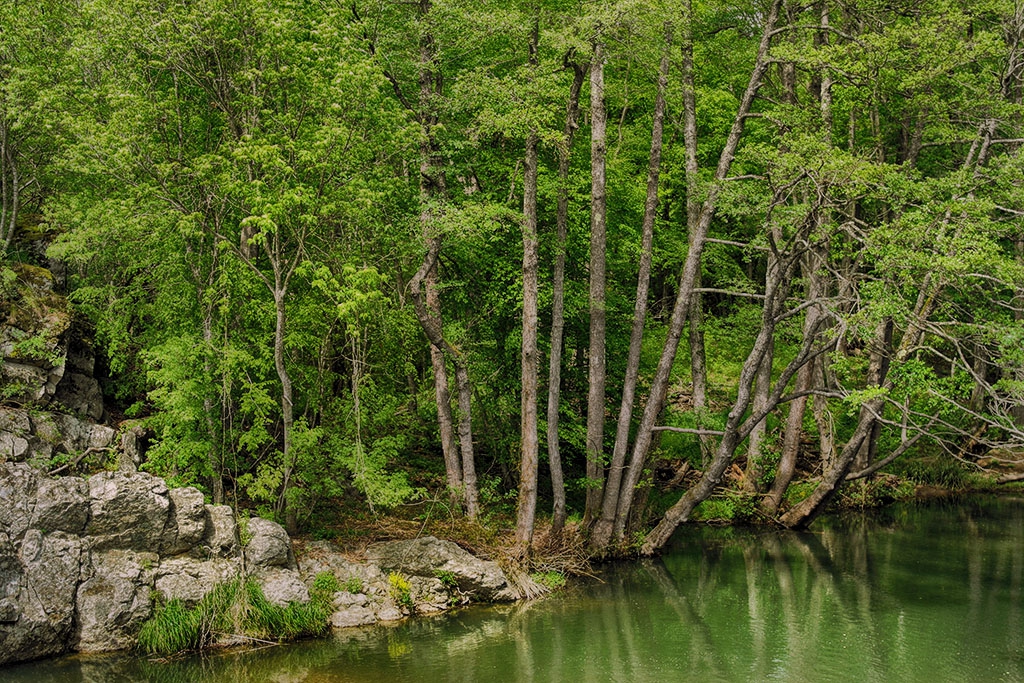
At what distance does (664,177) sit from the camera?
2064 centimetres

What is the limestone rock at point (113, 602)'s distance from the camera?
35.7 ft

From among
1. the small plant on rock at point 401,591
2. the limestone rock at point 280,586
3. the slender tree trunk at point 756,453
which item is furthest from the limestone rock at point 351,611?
the slender tree trunk at point 756,453

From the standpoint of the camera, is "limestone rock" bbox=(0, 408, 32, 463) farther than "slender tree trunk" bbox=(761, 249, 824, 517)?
No

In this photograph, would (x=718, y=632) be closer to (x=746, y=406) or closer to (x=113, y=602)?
(x=746, y=406)

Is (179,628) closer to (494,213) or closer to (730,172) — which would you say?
(494,213)

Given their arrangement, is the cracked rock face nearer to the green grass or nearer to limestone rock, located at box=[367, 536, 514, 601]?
the green grass

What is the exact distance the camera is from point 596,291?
50.9 feet

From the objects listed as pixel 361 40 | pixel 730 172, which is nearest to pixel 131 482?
pixel 361 40

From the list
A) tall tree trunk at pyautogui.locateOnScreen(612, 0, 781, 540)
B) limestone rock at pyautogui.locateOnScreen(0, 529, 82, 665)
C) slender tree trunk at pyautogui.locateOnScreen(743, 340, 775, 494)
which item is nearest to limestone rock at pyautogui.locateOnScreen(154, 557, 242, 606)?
limestone rock at pyautogui.locateOnScreen(0, 529, 82, 665)

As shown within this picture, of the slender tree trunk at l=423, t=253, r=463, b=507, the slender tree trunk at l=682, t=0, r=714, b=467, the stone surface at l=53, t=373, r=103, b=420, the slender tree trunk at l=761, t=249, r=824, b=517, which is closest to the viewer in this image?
the stone surface at l=53, t=373, r=103, b=420

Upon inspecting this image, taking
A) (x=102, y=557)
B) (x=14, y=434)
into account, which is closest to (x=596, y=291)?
(x=102, y=557)

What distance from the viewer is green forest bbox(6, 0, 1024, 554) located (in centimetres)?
1255

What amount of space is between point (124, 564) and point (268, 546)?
1.87 meters

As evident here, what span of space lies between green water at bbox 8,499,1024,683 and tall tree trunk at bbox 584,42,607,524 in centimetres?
182
